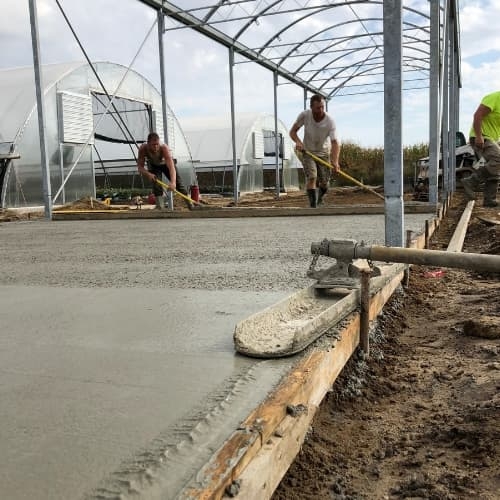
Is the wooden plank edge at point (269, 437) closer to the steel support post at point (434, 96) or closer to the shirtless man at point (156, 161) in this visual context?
the steel support post at point (434, 96)

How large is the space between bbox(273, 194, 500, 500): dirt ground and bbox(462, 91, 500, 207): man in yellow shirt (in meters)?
5.00

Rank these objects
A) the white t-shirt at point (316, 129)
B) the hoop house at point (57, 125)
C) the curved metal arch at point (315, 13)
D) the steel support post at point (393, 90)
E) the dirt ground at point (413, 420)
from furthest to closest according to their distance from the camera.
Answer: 1. the curved metal arch at point (315, 13)
2. the hoop house at point (57, 125)
3. the white t-shirt at point (316, 129)
4. the steel support post at point (393, 90)
5. the dirt ground at point (413, 420)

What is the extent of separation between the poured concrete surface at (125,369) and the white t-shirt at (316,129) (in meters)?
4.03

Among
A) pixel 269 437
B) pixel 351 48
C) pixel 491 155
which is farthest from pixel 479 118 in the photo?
pixel 351 48

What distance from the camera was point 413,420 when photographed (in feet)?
5.91

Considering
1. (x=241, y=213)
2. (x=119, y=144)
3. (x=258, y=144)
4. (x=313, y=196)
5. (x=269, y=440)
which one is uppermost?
(x=258, y=144)

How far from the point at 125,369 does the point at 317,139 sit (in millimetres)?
6367

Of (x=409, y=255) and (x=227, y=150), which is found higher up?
(x=227, y=150)

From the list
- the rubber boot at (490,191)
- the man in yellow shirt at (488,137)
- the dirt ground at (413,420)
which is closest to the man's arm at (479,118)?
the man in yellow shirt at (488,137)

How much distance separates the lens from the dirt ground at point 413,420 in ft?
4.64

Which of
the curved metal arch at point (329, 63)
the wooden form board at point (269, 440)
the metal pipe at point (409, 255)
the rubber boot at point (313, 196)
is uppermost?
the curved metal arch at point (329, 63)

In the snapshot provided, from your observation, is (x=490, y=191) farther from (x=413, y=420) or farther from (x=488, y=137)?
(x=413, y=420)

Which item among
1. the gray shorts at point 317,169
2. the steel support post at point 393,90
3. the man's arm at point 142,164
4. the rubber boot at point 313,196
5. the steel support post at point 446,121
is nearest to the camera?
the steel support post at point 393,90

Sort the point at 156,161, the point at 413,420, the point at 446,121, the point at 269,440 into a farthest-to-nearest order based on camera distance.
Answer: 1. the point at 446,121
2. the point at 156,161
3. the point at 413,420
4. the point at 269,440
